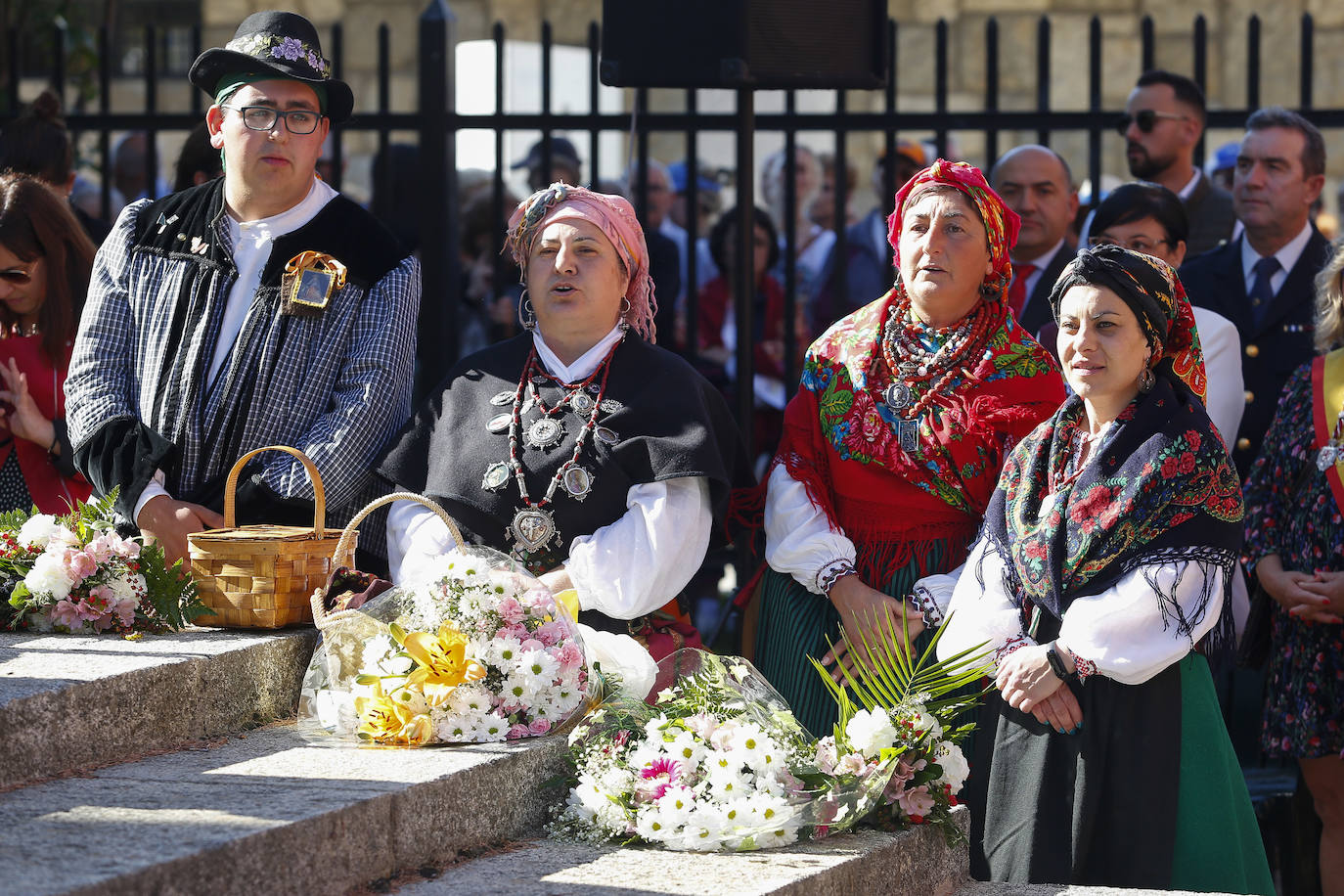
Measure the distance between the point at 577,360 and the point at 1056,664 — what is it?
1470 millimetres

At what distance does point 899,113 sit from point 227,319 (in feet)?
10.5

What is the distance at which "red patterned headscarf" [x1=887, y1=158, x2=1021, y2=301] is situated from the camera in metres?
4.42

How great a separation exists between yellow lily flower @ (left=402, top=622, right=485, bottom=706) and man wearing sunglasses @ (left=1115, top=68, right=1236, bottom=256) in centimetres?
376

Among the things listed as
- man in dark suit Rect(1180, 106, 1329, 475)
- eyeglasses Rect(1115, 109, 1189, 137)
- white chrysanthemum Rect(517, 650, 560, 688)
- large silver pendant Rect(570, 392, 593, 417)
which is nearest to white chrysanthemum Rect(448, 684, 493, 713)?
white chrysanthemum Rect(517, 650, 560, 688)

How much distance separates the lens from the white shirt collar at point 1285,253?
5840 mm

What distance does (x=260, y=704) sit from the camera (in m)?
4.14

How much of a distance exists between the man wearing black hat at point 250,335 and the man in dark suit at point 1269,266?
287cm

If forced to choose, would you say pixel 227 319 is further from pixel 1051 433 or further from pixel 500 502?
pixel 1051 433

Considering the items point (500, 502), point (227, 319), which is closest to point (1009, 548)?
point (500, 502)

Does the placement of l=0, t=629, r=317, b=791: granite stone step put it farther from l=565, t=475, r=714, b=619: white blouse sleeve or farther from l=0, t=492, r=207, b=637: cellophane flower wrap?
l=565, t=475, r=714, b=619: white blouse sleeve

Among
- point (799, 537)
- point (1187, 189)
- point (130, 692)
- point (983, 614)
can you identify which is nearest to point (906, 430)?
point (799, 537)

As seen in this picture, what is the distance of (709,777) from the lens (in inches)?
138

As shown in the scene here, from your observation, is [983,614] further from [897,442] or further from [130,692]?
[130,692]

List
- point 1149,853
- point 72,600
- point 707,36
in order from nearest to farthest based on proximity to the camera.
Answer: point 1149,853, point 72,600, point 707,36
